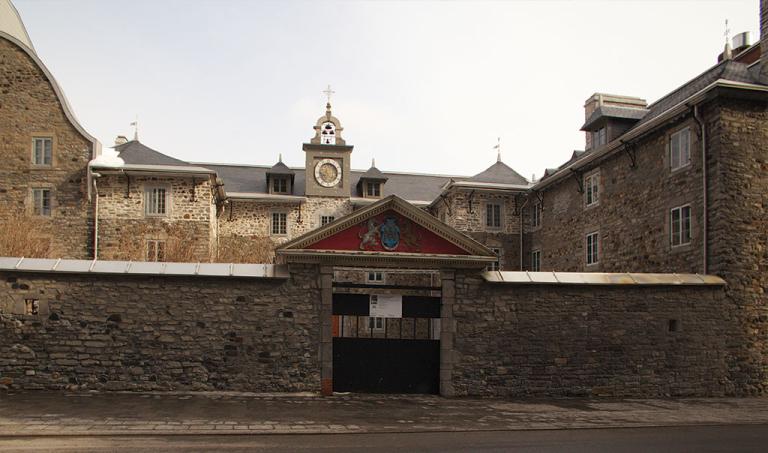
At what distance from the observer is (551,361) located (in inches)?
692

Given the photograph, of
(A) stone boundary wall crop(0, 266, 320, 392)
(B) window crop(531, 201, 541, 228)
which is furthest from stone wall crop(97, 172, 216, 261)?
(B) window crop(531, 201, 541, 228)

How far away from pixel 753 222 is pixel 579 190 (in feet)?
31.1

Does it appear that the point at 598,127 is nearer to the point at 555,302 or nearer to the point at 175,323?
the point at 555,302

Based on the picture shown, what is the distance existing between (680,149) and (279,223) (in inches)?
814

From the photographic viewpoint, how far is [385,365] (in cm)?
1741

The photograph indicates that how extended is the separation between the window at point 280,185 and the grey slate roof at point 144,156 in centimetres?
557

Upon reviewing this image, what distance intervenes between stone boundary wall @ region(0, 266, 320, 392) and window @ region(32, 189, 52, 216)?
15259 mm

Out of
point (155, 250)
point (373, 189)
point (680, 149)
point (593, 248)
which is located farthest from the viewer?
point (373, 189)

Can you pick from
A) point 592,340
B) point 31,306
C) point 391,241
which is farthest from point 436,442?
point 31,306

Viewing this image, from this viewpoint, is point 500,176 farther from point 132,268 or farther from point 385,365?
point 132,268

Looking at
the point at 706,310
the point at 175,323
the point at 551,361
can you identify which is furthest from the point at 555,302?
the point at 175,323

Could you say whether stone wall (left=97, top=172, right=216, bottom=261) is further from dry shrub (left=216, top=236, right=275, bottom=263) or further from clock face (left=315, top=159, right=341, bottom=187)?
clock face (left=315, top=159, right=341, bottom=187)

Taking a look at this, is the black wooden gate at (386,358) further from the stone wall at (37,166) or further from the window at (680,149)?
the stone wall at (37,166)

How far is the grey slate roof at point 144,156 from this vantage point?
105 feet
